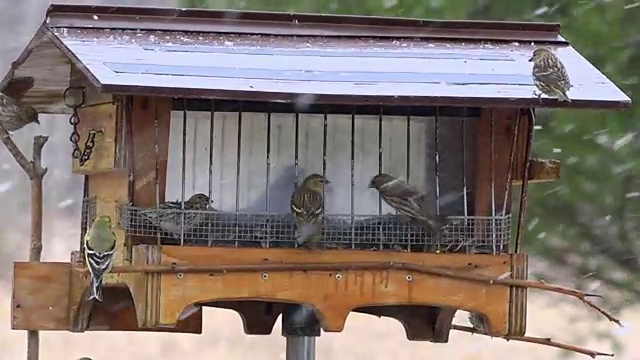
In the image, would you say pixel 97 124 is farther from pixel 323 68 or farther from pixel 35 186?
pixel 323 68

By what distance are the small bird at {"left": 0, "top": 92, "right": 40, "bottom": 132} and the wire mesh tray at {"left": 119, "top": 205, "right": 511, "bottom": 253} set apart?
96cm

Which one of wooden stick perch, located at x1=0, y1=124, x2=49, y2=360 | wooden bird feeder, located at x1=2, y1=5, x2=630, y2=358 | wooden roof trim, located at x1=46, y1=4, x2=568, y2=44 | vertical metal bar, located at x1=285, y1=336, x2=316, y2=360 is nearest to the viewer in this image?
wooden bird feeder, located at x1=2, y1=5, x2=630, y2=358

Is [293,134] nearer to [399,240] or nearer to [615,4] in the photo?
[399,240]

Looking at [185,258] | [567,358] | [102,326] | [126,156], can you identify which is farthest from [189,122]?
[567,358]

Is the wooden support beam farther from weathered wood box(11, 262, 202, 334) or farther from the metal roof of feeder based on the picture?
weathered wood box(11, 262, 202, 334)

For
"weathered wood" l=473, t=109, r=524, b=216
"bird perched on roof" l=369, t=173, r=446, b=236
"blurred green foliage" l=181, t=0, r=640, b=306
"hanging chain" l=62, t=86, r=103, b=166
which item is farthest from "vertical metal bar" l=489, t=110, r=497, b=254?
"blurred green foliage" l=181, t=0, r=640, b=306

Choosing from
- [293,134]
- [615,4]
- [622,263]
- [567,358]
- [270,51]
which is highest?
[615,4]

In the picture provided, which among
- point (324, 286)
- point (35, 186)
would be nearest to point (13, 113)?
point (35, 186)

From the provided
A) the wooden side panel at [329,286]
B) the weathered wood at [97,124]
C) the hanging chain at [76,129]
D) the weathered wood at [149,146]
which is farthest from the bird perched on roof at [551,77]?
the hanging chain at [76,129]

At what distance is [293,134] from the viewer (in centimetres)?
454

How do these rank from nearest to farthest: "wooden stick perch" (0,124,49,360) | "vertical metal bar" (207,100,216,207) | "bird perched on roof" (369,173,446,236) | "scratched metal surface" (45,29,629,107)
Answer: "scratched metal surface" (45,29,629,107) < "bird perched on roof" (369,173,446,236) < "vertical metal bar" (207,100,216,207) < "wooden stick perch" (0,124,49,360)

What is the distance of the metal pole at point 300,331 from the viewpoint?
489 cm

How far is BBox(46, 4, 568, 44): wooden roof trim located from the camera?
15.3ft

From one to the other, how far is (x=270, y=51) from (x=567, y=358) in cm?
351
